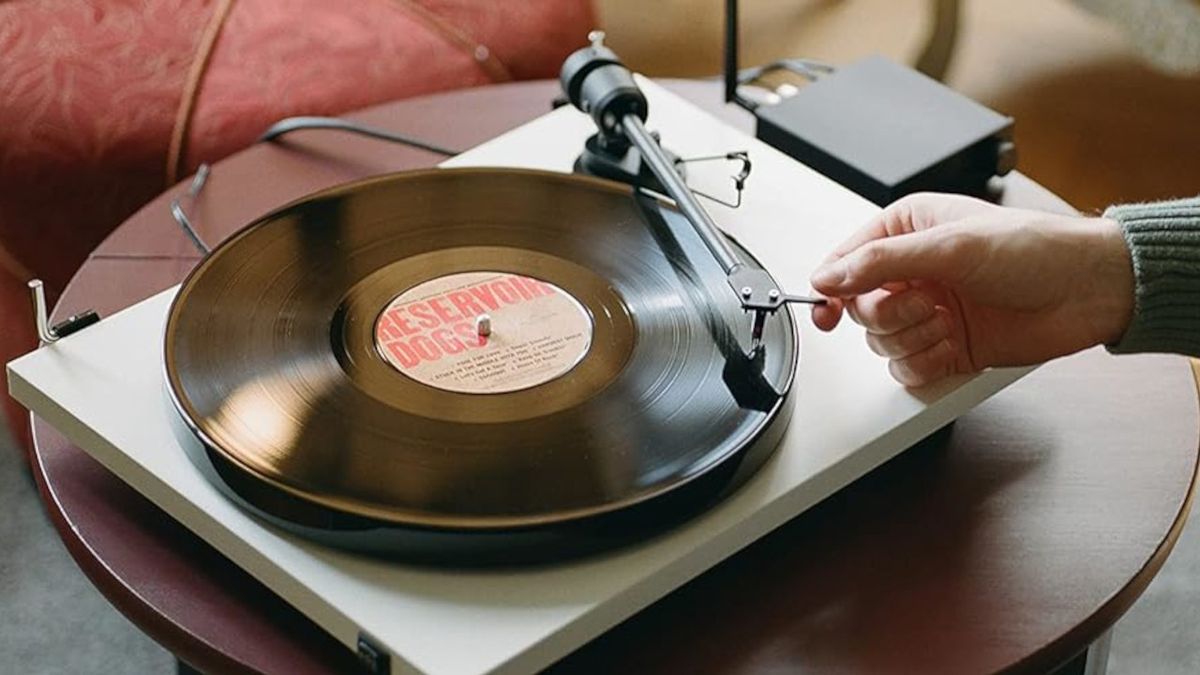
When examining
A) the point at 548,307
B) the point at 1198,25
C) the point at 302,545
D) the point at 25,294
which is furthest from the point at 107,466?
the point at 1198,25

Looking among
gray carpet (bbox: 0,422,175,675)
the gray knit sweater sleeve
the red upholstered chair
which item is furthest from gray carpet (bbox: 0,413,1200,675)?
the gray knit sweater sleeve

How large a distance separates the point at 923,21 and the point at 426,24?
0.76 meters

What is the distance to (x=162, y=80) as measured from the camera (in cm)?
131

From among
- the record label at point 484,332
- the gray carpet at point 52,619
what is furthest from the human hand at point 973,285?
the gray carpet at point 52,619

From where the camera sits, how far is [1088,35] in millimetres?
1825

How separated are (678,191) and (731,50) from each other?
0.28 m

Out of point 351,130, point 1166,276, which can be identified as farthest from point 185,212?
point 1166,276

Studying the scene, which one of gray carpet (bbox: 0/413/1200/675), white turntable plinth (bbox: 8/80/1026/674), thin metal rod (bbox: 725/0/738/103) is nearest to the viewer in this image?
white turntable plinth (bbox: 8/80/1026/674)

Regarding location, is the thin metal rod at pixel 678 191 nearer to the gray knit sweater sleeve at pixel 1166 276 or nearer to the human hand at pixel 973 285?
the human hand at pixel 973 285

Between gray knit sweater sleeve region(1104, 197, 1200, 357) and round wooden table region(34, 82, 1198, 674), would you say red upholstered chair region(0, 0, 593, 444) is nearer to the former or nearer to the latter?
round wooden table region(34, 82, 1198, 674)

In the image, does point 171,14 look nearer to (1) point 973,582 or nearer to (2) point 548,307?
(2) point 548,307

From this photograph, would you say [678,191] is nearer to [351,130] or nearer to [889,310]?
[889,310]

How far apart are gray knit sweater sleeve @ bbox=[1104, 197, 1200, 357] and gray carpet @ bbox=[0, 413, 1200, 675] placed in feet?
1.95

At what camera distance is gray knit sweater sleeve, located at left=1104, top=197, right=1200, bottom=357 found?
878mm
